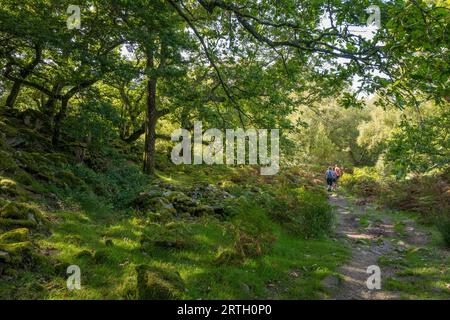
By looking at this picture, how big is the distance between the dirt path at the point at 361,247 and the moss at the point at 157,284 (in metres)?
3.18

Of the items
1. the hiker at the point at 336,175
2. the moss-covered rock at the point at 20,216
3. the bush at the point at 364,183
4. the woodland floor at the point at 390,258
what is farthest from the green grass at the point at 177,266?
the hiker at the point at 336,175

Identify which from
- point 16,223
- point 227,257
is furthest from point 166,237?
point 16,223

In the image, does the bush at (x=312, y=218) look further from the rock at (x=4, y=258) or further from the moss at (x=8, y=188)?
the rock at (x=4, y=258)

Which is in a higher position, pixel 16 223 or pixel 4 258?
pixel 16 223

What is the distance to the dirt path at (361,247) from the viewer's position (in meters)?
7.11

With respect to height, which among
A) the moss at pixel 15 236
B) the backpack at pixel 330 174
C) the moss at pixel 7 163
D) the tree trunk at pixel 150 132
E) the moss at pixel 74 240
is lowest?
the moss at pixel 74 240

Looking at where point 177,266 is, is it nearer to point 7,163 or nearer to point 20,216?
point 20,216

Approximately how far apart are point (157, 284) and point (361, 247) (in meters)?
8.25

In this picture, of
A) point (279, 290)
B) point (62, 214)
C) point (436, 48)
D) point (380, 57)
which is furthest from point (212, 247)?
point (436, 48)

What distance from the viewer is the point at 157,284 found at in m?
Answer: 5.50

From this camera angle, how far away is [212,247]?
840 cm

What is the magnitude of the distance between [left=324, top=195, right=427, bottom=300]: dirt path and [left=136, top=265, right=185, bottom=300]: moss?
318 centimetres
